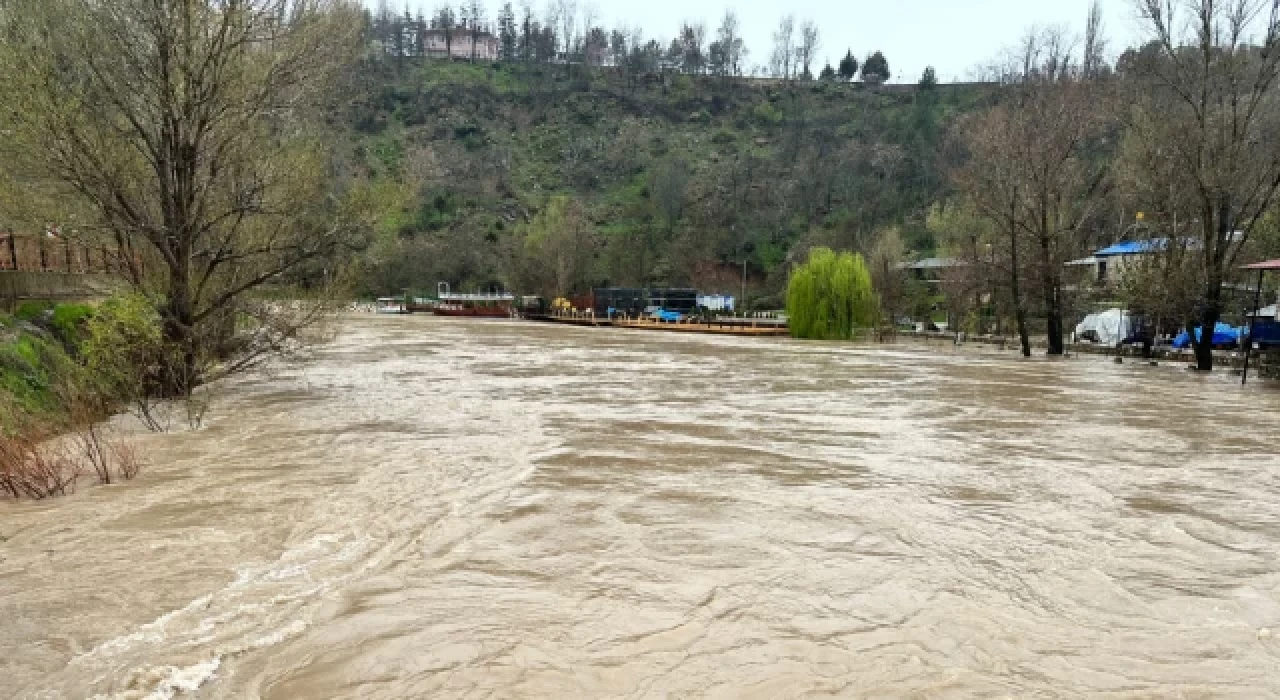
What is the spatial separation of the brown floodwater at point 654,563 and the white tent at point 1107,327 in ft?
72.9

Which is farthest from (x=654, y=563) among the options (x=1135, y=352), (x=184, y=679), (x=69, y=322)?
(x=1135, y=352)

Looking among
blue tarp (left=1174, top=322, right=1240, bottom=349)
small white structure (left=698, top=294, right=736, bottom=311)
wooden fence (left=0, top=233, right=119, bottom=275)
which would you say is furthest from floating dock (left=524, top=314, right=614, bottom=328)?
wooden fence (left=0, top=233, right=119, bottom=275)

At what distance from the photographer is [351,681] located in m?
4.03

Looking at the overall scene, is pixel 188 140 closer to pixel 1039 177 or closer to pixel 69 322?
pixel 69 322

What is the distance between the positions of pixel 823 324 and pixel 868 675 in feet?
124

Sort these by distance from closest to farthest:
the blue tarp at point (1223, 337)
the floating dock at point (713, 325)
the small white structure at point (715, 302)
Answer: the blue tarp at point (1223, 337) → the floating dock at point (713, 325) → the small white structure at point (715, 302)

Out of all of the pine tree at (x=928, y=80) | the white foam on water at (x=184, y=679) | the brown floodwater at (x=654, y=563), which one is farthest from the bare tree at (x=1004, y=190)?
the pine tree at (x=928, y=80)

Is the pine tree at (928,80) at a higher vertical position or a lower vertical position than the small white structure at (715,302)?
higher

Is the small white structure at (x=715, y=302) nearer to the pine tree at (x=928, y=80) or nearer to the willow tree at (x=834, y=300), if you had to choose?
the willow tree at (x=834, y=300)

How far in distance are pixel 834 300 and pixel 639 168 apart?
7634 centimetres

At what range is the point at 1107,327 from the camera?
110ft

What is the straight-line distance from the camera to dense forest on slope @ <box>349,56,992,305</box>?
85875 mm

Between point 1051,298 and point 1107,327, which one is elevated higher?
point 1051,298

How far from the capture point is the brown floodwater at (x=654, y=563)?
4.19m
